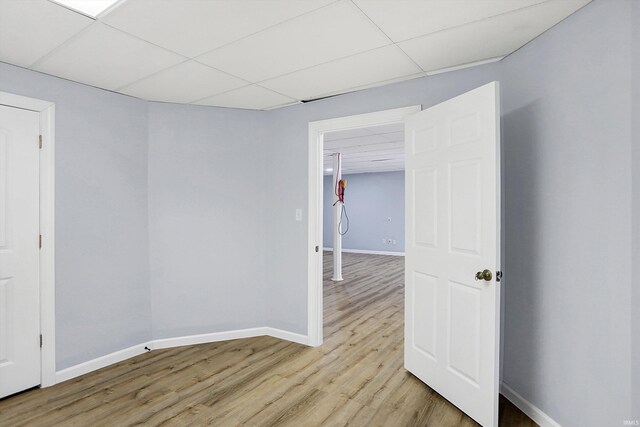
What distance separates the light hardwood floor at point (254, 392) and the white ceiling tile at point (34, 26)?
7.94 feet

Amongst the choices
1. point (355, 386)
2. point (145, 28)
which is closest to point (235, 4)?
point (145, 28)

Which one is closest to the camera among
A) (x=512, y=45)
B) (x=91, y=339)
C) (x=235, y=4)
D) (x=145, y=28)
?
(x=235, y=4)

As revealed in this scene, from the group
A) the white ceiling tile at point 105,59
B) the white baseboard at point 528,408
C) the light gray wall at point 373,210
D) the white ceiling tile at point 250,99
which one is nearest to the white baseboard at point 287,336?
the white baseboard at point 528,408

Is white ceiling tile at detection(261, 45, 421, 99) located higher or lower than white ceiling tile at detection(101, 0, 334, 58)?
higher

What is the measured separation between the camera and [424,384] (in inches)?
102

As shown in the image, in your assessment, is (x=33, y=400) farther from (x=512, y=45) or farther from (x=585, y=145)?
(x=512, y=45)

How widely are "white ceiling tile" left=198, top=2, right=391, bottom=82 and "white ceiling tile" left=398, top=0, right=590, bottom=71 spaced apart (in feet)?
1.05

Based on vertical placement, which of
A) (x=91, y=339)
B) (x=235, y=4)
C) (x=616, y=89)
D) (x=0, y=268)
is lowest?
(x=91, y=339)

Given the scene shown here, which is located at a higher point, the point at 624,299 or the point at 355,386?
→ the point at 624,299

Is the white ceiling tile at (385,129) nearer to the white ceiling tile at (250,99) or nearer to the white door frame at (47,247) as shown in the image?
the white ceiling tile at (250,99)

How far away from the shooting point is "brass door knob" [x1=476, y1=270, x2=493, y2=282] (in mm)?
1990

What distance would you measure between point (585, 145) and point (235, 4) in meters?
1.99

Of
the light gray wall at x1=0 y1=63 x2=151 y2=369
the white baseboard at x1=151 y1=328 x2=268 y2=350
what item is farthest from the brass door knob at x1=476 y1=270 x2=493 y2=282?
the light gray wall at x1=0 y1=63 x2=151 y2=369

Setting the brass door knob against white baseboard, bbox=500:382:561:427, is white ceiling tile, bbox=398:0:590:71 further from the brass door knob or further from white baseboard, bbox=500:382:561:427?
white baseboard, bbox=500:382:561:427
